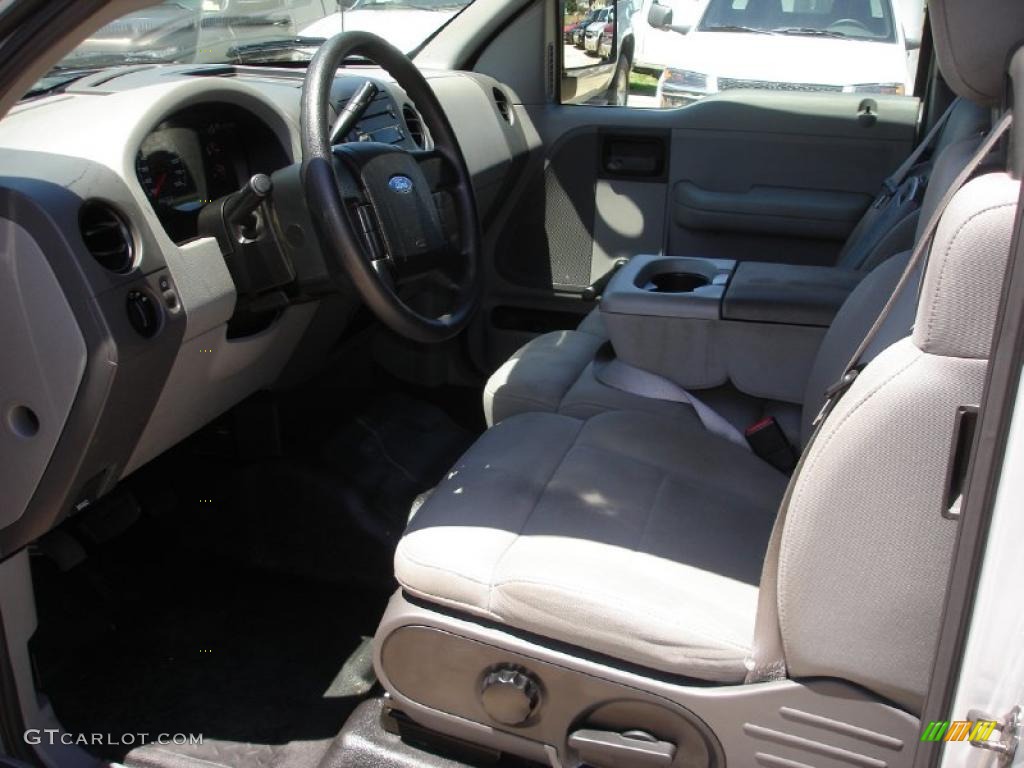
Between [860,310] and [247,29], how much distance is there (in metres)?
1.61

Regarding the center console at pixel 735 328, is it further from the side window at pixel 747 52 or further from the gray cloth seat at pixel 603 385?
the side window at pixel 747 52

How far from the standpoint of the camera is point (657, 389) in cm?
181

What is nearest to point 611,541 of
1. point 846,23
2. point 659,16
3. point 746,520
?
point 746,520

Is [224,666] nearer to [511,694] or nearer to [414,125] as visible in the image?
[511,694]

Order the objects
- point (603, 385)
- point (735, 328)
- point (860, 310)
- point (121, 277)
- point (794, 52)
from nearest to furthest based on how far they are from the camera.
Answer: point (121, 277), point (860, 310), point (735, 328), point (603, 385), point (794, 52)

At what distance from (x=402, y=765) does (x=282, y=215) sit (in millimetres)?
889

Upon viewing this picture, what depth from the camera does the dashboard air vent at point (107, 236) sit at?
4.50 feet

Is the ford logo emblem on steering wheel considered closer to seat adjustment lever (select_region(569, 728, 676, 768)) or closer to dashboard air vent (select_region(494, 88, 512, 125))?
seat adjustment lever (select_region(569, 728, 676, 768))

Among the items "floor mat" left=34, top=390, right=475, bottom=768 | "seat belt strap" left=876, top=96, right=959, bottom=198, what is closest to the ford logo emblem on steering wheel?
"floor mat" left=34, top=390, right=475, bottom=768

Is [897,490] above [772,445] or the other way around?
above

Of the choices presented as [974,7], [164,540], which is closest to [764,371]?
[974,7]

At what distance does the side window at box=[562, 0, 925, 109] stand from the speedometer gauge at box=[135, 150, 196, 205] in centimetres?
146

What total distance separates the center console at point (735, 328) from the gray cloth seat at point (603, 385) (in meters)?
0.04

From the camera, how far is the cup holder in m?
1.98
